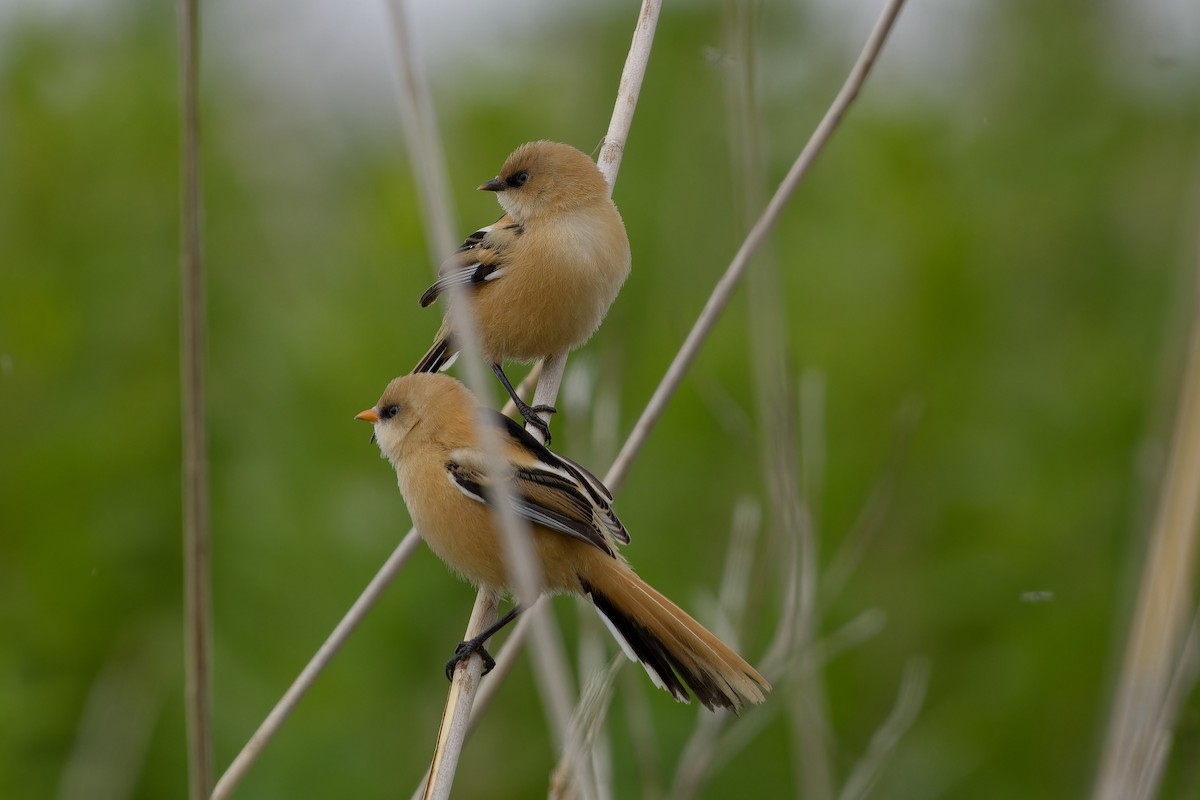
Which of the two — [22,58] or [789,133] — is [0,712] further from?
[789,133]

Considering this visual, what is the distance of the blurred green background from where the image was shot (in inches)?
221

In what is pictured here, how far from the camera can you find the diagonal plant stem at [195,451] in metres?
2.06

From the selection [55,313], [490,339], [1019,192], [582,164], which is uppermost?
[582,164]

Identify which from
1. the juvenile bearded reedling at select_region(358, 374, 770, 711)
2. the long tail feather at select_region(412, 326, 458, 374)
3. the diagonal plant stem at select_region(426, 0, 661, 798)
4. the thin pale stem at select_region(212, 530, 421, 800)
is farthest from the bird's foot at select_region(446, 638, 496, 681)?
the long tail feather at select_region(412, 326, 458, 374)

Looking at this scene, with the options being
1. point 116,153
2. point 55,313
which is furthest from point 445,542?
point 116,153

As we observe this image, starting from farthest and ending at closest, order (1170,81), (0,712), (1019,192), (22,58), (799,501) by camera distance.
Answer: (1170,81) → (1019,192) → (22,58) → (0,712) → (799,501)

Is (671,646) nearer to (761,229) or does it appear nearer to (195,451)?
(761,229)

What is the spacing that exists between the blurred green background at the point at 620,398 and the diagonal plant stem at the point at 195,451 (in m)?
3.13

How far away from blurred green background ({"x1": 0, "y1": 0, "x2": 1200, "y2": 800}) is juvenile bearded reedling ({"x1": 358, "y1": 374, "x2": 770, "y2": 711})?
230cm

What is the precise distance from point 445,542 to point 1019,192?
5.64 m

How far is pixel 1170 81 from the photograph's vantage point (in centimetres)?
809

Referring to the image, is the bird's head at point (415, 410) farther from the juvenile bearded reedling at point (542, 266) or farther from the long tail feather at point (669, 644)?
the long tail feather at point (669, 644)

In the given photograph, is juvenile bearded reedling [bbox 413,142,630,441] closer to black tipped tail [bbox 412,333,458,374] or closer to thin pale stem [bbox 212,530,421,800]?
black tipped tail [bbox 412,333,458,374]

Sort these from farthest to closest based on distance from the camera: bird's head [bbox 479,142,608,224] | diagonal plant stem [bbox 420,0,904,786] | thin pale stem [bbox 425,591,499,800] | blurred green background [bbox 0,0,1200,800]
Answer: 1. blurred green background [bbox 0,0,1200,800]
2. bird's head [bbox 479,142,608,224]
3. diagonal plant stem [bbox 420,0,904,786]
4. thin pale stem [bbox 425,591,499,800]
